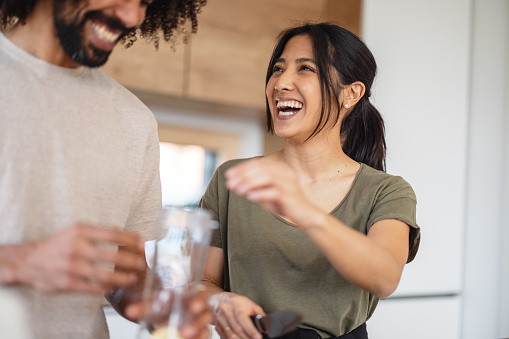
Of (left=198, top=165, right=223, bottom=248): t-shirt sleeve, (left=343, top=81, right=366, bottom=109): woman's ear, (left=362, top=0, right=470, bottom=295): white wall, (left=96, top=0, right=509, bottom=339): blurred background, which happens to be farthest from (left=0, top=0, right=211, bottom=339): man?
(left=362, top=0, right=470, bottom=295): white wall

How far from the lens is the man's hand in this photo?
616 mm

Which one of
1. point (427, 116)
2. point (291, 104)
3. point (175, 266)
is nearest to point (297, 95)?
point (291, 104)

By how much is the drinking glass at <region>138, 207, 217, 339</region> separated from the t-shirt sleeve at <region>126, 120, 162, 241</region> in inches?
13.8

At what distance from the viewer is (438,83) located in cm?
239

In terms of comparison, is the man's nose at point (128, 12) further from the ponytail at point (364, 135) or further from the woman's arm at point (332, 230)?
the ponytail at point (364, 135)

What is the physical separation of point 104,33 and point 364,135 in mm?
794

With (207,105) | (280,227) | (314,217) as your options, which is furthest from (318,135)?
(207,105)

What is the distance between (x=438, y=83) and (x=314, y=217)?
1753 millimetres

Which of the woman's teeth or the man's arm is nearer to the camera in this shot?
the man's arm

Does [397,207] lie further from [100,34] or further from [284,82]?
[100,34]

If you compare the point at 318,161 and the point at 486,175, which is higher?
the point at 318,161

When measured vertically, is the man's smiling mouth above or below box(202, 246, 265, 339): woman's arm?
above

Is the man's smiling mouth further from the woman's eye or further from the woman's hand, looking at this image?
the woman's eye

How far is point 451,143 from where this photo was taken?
2383mm
